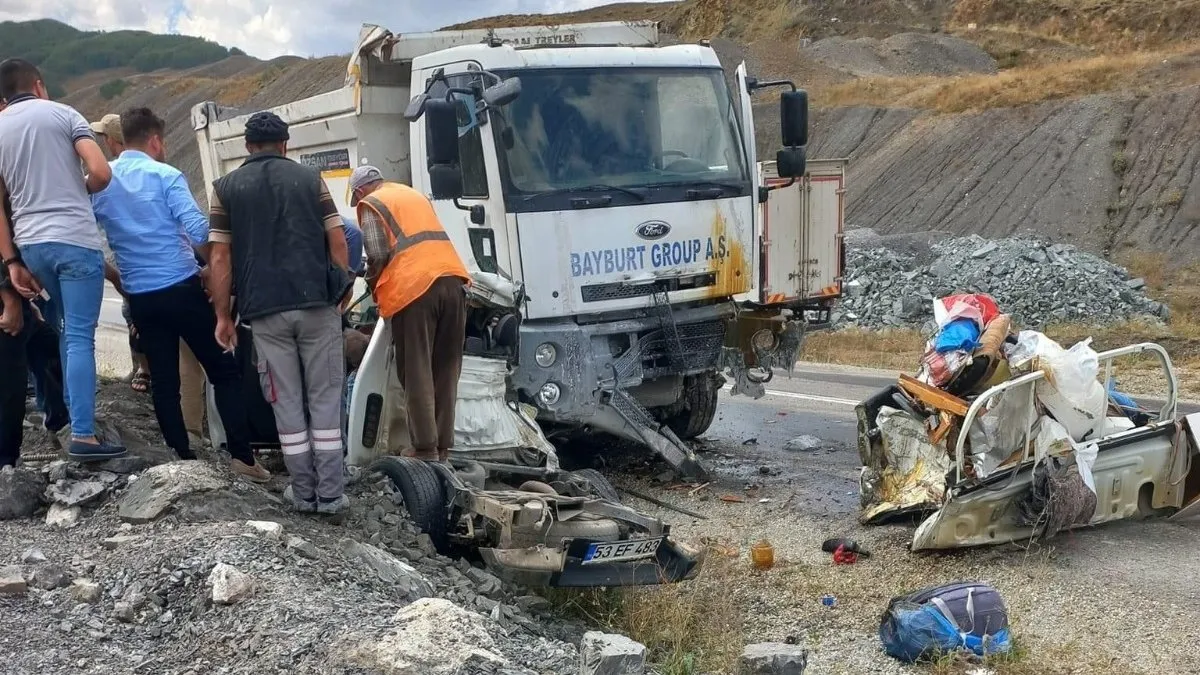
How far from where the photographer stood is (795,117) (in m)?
7.63

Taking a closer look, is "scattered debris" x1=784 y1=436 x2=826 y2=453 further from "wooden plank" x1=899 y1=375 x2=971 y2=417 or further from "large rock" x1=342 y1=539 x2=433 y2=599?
"large rock" x1=342 y1=539 x2=433 y2=599

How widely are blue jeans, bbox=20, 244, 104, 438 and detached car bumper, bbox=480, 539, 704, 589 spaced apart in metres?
2.04

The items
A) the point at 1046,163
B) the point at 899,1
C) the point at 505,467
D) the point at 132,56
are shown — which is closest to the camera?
the point at 505,467

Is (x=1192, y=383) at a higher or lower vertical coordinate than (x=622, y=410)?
lower

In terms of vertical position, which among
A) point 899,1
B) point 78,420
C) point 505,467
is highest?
point 899,1

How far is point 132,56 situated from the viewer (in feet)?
261

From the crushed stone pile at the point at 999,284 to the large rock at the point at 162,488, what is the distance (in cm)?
1195

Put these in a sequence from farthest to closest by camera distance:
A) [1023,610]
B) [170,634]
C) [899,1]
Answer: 1. [899,1]
2. [1023,610]
3. [170,634]

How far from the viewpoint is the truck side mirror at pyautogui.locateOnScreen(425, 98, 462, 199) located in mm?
6648

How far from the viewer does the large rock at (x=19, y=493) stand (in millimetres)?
5004

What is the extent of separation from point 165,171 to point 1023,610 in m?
4.59

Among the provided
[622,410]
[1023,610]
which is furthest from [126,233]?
[1023,610]

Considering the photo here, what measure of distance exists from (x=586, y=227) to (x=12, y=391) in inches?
131

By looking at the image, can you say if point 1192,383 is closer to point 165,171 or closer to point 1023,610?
point 1023,610
